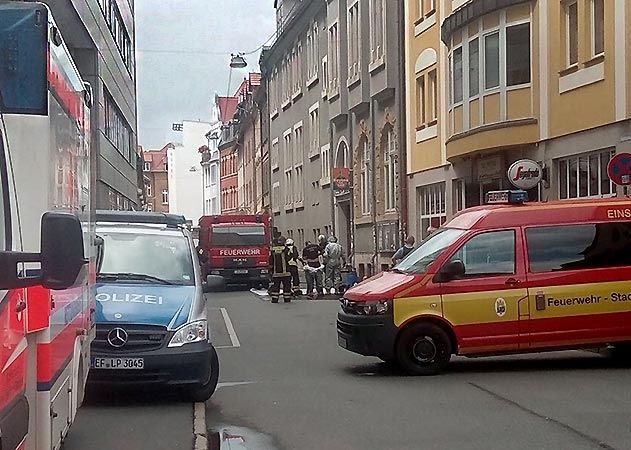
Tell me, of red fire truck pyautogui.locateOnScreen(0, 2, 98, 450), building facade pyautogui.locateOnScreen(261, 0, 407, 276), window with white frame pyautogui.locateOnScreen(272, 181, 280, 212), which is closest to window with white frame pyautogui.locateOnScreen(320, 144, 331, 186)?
building facade pyautogui.locateOnScreen(261, 0, 407, 276)

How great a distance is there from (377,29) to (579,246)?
23.7m

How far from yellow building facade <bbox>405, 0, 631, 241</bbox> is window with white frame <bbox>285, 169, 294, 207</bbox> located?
27707mm

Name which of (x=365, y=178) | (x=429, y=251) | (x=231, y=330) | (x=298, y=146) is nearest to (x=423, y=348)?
(x=429, y=251)

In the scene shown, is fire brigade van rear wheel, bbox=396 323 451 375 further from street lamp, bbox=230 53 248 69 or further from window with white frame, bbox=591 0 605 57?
street lamp, bbox=230 53 248 69

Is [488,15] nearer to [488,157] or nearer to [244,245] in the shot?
[488,157]

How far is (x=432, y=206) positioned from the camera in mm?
31547

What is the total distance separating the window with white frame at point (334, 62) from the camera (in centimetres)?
4244

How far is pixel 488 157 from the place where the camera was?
84.3ft

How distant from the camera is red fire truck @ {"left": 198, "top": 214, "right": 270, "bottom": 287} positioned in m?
36.8

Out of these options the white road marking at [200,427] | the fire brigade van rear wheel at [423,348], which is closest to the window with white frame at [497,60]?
the fire brigade van rear wheel at [423,348]

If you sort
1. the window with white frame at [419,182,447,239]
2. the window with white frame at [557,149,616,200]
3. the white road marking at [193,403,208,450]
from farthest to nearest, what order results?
the window with white frame at [419,182,447,239], the window with white frame at [557,149,616,200], the white road marking at [193,403,208,450]

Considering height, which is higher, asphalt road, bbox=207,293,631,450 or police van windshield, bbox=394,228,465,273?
police van windshield, bbox=394,228,465,273

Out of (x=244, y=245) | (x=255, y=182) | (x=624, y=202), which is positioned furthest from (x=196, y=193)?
(x=624, y=202)

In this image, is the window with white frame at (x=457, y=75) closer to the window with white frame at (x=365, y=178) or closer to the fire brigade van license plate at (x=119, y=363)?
the window with white frame at (x=365, y=178)
